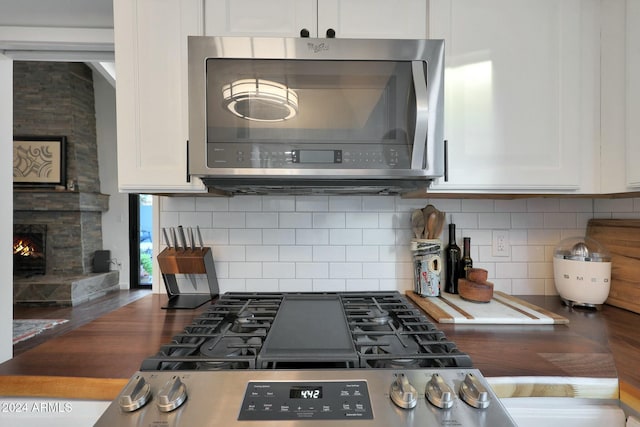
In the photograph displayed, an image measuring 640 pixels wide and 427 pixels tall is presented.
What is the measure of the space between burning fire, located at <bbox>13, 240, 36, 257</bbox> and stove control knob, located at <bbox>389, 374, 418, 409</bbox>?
5.92 meters

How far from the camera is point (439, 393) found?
24.5 inches

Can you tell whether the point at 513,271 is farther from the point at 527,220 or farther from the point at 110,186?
the point at 110,186

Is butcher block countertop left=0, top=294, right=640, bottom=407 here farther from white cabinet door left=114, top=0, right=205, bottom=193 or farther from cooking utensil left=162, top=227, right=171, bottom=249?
white cabinet door left=114, top=0, right=205, bottom=193

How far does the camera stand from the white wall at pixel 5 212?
58.1 inches

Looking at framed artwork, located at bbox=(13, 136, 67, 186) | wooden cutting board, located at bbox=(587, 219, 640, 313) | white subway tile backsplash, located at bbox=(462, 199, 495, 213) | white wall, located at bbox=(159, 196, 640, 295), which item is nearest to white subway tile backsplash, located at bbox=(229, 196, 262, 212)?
white wall, located at bbox=(159, 196, 640, 295)

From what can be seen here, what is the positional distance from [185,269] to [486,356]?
3.60 feet

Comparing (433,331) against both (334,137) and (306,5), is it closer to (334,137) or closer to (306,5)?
(334,137)

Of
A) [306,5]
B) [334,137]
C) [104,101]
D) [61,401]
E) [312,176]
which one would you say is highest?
[104,101]

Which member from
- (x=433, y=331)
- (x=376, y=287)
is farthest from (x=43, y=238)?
(x=433, y=331)

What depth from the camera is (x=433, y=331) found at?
35.1 inches

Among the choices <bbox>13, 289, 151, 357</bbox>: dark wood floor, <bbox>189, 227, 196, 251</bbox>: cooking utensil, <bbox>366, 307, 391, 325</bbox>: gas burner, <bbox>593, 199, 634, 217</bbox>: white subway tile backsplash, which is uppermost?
<bbox>593, 199, 634, 217</bbox>: white subway tile backsplash

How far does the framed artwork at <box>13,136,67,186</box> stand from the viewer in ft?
15.1

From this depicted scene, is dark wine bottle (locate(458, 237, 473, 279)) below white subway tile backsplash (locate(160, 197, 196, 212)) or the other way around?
below

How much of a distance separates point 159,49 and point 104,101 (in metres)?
5.39
